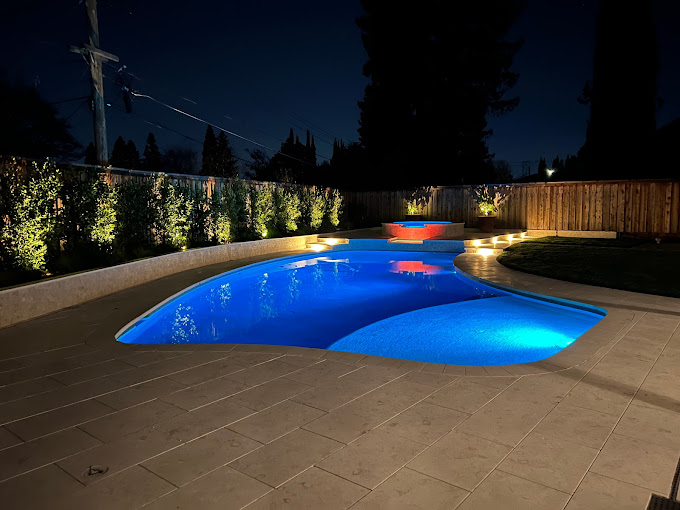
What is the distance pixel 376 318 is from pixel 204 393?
365 centimetres

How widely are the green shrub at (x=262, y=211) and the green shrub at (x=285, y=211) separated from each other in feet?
1.29

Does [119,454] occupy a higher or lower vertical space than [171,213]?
lower

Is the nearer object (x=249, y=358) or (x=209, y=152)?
(x=249, y=358)

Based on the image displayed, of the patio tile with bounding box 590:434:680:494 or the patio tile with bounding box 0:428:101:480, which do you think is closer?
the patio tile with bounding box 590:434:680:494

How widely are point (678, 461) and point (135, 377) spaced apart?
3.36 meters

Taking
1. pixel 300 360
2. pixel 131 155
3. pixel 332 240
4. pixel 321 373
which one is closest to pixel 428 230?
pixel 332 240

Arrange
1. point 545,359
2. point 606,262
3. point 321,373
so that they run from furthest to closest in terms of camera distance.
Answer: point 606,262 → point 545,359 → point 321,373

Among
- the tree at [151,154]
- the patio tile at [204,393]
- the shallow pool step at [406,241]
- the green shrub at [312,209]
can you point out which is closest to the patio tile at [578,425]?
the patio tile at [204,393]

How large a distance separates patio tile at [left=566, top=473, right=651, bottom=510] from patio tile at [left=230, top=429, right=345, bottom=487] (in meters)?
1.08

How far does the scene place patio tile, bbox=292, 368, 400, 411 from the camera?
2701mm

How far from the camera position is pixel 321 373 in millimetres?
3205

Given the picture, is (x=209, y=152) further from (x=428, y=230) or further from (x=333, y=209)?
(x=428, y=230)

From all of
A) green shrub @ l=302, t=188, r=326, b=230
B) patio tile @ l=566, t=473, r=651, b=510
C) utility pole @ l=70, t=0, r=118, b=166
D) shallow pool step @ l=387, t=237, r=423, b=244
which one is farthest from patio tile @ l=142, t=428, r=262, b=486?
green shrub @ l=302, t=188, r=326, b=230

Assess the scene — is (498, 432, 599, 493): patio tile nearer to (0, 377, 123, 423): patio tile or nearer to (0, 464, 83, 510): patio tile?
(0, 464, 83, 510): patio tile
